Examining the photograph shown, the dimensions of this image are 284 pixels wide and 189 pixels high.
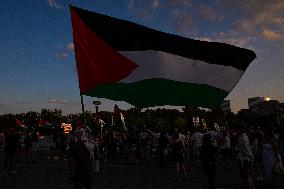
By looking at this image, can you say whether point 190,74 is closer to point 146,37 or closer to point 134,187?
point 146,37

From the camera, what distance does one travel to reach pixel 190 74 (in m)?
10.3

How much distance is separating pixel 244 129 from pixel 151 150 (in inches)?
718

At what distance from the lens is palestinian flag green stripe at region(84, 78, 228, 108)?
9.91 metres

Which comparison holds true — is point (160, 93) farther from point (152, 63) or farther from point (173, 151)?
point (173, 151)

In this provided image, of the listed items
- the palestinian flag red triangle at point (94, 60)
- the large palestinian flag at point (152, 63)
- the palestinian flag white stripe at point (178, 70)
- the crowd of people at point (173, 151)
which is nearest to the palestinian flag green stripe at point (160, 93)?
the large palestinian flag at point (152, 63)

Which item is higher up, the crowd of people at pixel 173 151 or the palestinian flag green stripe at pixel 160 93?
the palestinian flag green stripe at pixel 160 93

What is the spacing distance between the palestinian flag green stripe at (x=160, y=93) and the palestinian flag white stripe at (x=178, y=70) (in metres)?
0.11

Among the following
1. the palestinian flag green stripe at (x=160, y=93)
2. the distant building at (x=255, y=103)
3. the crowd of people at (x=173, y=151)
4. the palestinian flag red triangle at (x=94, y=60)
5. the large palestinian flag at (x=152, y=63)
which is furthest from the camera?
the distant building at (x=255, y=103)

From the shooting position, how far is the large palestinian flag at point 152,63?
975 centimetres

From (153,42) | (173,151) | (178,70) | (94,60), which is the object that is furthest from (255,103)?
(94,60)

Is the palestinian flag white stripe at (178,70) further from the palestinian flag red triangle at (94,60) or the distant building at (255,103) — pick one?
the distant building at (255,103)

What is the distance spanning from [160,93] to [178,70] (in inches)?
25.5

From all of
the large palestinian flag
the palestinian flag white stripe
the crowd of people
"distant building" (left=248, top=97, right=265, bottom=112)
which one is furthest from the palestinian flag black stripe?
"distant building" (left=248, top=97, right=265, bottom=112)

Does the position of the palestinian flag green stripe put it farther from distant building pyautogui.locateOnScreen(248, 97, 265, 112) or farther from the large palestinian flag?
distant building pyautogui.locateOnScreen(248, 97, 265, 112)
